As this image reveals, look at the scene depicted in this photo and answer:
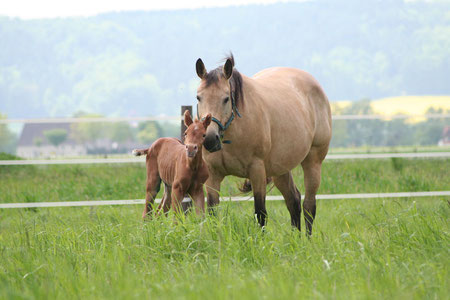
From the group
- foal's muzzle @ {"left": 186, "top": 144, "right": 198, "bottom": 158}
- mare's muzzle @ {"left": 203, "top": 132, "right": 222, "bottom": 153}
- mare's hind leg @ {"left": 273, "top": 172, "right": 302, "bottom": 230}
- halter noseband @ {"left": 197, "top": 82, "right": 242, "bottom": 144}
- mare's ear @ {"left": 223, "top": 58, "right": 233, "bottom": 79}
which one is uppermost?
mare's ear @ {"left": 223, "top": 58, "right": 233, "bottom": 79}

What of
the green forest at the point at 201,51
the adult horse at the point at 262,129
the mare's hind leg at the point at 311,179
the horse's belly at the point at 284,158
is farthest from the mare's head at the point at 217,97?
the green forest at the point at 201,51

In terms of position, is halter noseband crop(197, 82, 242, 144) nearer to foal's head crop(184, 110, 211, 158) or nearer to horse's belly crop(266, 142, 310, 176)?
foal's head crop(184, 110, 211, 158)

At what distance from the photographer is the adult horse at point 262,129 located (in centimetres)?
394

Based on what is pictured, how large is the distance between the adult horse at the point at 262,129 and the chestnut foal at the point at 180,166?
0.50 feet

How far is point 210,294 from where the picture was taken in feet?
8.04

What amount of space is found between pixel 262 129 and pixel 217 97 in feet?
2.00

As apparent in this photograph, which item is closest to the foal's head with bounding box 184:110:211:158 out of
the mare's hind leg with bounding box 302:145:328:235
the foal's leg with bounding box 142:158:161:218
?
the foal's leg with bounding box 142:158:161:218

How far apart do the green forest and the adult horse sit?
333ft

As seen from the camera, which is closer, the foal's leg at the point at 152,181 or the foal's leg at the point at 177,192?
the foal's leg at the point at 177,192

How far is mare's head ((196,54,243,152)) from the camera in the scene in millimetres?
3827

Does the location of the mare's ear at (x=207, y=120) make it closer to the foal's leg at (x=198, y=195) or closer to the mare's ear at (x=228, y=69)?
→ the mare's ear at (x=228, y=69)

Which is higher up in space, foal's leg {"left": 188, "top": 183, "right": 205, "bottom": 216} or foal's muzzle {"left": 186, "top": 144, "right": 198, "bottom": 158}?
foal's muzzle {"left": 186, "top": 144, "right": 198, "bottom": 158}

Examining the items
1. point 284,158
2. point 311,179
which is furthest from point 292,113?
point 311,179

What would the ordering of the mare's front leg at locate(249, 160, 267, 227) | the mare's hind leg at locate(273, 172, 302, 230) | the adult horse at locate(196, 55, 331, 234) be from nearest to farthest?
the adult horse at locate(196, 55, 331, 234)
the mare's front leg at locate(249, 160, 267, 227)
the mare's hind leg at locate(273, 172, 302, 230)
